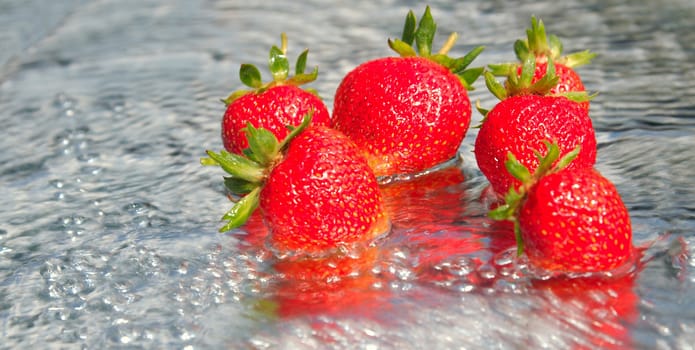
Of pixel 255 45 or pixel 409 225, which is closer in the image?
pixel 409 225

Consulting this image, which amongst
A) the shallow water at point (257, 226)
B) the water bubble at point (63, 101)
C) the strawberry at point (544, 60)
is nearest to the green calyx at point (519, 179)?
the shallow water at point (257, 226)

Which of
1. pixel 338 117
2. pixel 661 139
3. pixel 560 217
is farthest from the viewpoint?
pixel 661 139

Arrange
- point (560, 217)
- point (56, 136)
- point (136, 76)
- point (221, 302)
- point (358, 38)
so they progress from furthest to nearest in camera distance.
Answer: point (358, 38) → point (136, 76) → point (56, 136) → point (221, 302) → point (560, 217)

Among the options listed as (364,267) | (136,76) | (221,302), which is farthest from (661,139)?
(136,76)

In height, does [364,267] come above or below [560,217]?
below

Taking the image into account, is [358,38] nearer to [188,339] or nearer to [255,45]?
[255,45]

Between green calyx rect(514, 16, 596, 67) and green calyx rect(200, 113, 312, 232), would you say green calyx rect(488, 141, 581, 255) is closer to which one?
green calyx rect(200, 113, 312, 232)

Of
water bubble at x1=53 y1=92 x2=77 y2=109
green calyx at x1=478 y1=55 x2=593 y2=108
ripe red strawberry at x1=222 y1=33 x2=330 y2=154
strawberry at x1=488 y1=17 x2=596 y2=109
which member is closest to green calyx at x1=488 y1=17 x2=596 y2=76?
strawberry at x1=488 y1=17 x2=596 y2=109
